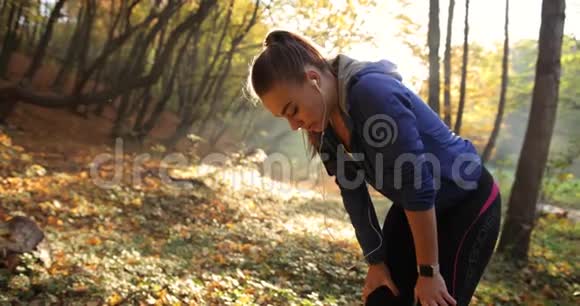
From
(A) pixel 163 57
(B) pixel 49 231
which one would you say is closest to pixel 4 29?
(A) pixel 163 57

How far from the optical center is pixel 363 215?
2.20m

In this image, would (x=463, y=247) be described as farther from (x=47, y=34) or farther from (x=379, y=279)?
(x=47, y=34)

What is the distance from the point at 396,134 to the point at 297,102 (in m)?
0.38

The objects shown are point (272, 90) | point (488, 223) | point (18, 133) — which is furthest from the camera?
point (18, 133)

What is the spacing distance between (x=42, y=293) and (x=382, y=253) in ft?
9.67

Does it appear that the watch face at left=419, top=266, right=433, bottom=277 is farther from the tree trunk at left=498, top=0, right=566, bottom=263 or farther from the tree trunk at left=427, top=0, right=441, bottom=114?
the tree trunk at left=427, top=0, right=441, bottom=114

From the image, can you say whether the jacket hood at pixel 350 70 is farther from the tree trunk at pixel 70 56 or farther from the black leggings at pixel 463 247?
the tree trunk at pixel 70 56

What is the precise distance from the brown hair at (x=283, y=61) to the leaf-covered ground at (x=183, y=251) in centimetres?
259

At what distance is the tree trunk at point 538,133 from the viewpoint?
6195 millimetres

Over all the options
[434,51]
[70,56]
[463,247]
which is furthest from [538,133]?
[70,56]

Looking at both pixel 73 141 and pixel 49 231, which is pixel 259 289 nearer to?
A: pixel 49 231

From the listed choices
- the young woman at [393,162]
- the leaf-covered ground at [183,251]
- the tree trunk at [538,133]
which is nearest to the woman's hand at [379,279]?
the young woman at [393,162]

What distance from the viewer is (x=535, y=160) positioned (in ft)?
20.7

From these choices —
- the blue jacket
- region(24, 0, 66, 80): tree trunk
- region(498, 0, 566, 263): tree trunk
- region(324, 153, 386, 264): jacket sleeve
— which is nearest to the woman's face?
the blue jacket
